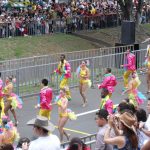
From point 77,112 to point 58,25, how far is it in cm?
1629

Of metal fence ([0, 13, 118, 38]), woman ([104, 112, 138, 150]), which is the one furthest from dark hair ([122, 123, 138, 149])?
metal fence ([0, 13, 118, 38])

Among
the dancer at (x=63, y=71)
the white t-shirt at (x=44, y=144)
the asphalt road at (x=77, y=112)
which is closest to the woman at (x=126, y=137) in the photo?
the white t-shirt at (x=44, y=144)

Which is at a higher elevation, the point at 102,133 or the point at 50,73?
the point at 102,133

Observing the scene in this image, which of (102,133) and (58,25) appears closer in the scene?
(102,133)

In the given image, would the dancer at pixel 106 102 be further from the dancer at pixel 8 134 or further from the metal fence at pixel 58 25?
the metal fence at pixel 58 25

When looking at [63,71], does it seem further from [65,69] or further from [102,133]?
[102,133]

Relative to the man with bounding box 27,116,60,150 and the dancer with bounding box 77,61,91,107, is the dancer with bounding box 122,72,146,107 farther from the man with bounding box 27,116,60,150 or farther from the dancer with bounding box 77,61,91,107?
the man with bounding box 27,116,60,150

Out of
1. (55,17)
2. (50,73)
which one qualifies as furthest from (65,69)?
(55,17)

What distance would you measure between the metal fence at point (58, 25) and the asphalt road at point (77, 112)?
10380 mm

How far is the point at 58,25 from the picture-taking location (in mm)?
32469

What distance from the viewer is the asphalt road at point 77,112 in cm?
1470

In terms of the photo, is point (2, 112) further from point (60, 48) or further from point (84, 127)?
point (60, 48)

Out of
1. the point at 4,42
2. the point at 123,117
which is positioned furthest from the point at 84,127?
the point at 4,42

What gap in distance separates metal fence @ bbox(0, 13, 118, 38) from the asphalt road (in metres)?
10.4
